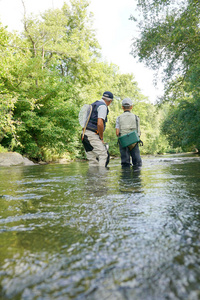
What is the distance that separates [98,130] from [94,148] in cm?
54

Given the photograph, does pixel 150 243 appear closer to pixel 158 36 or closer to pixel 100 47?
pixel 158 36

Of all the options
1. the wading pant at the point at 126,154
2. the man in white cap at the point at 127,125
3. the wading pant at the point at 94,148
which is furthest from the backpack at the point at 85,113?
the wading pant at the point at 126,154

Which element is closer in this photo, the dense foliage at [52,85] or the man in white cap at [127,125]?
the man in white cap at [127,125]

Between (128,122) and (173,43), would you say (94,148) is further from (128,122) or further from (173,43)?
(173,43)

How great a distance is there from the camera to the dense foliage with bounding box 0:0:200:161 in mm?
12348

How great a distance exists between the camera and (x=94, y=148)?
6617 mm

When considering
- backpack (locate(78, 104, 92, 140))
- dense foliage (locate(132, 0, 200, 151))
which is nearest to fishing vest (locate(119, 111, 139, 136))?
backpack (locate(78, 104, 92, 140))

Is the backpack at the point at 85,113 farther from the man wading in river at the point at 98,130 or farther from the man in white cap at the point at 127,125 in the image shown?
the man in white cap at the point at 127,125

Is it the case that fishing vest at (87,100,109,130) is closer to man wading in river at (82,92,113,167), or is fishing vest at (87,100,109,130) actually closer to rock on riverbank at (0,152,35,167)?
man wading in river at (82,92,113,167)

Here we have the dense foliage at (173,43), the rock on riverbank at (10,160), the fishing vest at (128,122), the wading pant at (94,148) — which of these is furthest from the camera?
the rock on riverbank at (10,160)

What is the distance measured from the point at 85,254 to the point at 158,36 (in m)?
11.8

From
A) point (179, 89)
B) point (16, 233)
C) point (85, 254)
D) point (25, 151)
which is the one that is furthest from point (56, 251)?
point (25, 151)

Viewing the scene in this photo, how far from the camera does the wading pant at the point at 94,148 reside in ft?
21.4

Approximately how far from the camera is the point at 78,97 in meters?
24.8
